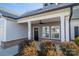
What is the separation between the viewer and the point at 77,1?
320cm

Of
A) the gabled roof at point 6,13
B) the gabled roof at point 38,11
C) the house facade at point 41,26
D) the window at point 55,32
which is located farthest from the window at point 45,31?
the gabled roof at point 6,13

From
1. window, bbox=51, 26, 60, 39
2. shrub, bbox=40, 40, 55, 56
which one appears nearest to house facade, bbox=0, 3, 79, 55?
window, bbox=51, 26, 60, 39

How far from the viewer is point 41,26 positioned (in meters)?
3.37

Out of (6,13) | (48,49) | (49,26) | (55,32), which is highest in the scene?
(6,13)

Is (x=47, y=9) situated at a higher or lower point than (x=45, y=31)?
higher

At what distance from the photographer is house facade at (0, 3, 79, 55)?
3.23 meters

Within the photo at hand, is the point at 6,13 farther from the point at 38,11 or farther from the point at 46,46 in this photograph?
the point at 46,46

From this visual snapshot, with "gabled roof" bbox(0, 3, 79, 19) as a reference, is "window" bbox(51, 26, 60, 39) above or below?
below

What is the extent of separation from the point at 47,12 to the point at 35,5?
1.00 ft

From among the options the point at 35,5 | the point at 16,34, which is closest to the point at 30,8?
the point at 35,5

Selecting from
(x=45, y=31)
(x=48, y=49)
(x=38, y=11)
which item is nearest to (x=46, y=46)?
(x=48, y=49)

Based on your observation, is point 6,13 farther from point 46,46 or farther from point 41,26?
point 46,46

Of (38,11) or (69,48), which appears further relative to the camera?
(38,11)

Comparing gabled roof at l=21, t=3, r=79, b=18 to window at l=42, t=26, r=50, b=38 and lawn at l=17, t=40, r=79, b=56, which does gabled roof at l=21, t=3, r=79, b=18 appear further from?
lawn at l=17, t=40, r=79, b=56
